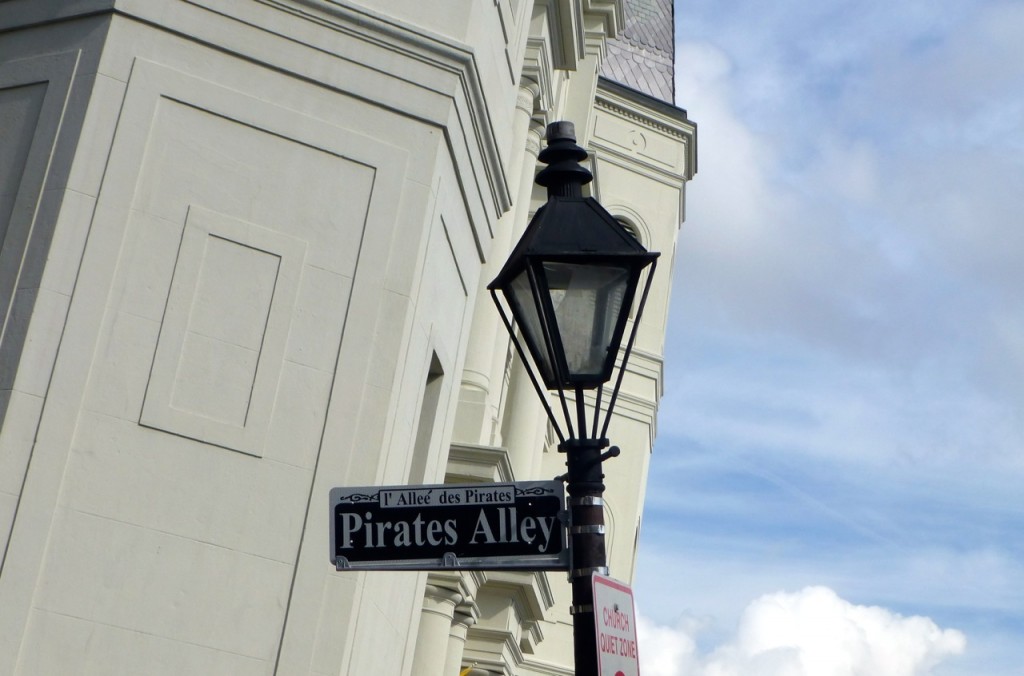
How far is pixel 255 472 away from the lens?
831cm

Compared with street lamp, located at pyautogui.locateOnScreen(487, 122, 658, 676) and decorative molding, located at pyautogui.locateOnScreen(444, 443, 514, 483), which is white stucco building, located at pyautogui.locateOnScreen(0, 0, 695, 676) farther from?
decorative molding, located at pyautogui.locateOnScreen(444, 443, 514, 483)

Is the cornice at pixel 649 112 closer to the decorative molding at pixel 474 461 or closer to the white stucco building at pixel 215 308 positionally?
the decorative molding at pixel 474 461

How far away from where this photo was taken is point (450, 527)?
16.2ft

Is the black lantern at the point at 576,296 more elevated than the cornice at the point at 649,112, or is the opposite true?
the cornice at the point at 649,112

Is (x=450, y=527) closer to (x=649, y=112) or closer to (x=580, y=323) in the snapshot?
(x=580, y=323)

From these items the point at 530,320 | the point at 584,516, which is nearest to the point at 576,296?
the point at 530,320

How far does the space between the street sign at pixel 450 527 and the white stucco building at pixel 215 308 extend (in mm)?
3333

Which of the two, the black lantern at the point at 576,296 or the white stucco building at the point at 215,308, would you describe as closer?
the black lantern at the point at 576,296

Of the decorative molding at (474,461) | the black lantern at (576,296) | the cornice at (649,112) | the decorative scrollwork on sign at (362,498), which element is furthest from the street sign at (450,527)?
the cornice at (649,112)

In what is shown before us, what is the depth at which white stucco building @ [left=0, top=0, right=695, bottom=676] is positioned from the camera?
25.9 feet

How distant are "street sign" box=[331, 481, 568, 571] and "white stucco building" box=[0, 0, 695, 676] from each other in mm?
3333

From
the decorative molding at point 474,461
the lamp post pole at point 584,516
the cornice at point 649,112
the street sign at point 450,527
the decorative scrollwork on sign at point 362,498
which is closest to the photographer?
the lamp post pole at point 584,516

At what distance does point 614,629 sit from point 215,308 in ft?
15.2

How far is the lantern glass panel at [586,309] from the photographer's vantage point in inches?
187
